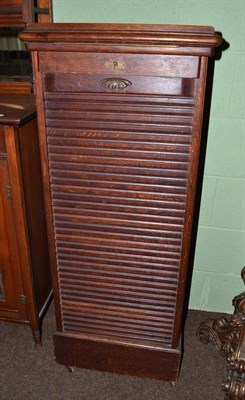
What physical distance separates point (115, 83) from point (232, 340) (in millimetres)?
1184

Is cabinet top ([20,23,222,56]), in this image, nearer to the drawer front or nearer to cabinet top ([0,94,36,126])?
the drawer front

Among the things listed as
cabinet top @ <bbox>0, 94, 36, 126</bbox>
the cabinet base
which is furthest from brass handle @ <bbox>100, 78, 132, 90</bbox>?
the cabinet base

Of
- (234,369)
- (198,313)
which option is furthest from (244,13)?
(198,313)

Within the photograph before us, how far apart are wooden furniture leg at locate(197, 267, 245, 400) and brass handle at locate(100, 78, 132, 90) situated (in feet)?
3.23

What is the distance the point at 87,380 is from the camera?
1.91m

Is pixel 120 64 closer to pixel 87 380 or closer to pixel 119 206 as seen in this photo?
pixel 119 206

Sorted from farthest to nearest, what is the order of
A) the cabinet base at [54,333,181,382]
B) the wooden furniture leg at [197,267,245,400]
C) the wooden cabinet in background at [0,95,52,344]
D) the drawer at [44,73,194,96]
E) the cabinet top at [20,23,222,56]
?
the cabinet base at [54,333,181,382] → the wooden cabinet in background at [0,95,52,344] → the wooden furniture leg at [197,267,245,400] → the drawer at [44,73,194,96] → the cabinet top at [20,23,222,56]

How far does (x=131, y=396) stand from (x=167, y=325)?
41 cm

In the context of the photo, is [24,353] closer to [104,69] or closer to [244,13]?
[104,69]

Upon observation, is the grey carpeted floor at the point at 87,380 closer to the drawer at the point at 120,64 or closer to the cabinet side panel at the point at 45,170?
the cabinet side panel at the point at 45,170

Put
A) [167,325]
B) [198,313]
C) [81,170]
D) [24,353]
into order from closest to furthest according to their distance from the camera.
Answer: [81,170], [167,325], [24,353], [198,313]

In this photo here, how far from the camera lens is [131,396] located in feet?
6.00

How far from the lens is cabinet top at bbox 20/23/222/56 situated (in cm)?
119

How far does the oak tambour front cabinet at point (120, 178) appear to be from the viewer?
4.14 ft
